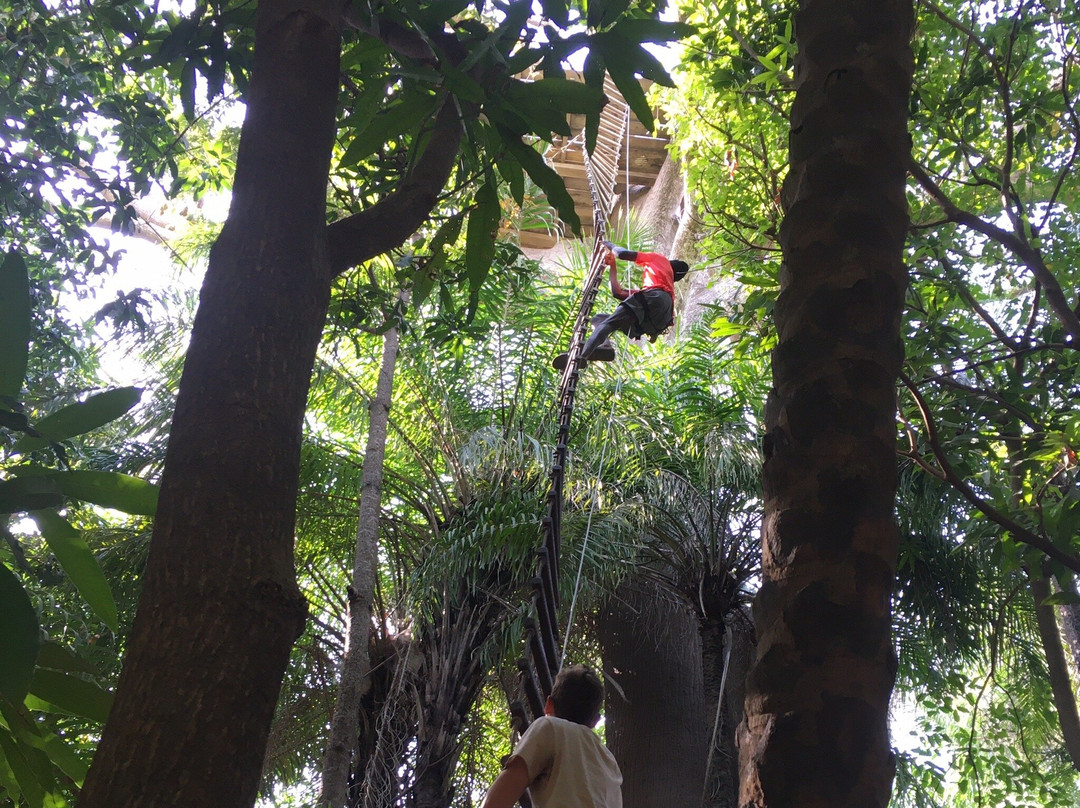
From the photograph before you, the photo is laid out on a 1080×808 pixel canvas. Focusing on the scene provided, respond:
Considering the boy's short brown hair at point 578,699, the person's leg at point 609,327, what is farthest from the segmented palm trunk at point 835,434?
the person's leg at point 609,327

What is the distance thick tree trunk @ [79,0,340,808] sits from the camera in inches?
37.1

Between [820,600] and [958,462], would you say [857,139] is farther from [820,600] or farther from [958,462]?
[958,462]

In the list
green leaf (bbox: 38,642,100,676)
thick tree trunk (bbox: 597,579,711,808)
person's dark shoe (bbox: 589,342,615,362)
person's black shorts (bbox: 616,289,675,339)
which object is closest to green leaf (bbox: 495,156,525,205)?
green leaf (bbox: 38,642,100,676)

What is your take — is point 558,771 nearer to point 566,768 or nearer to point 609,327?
point 566,768

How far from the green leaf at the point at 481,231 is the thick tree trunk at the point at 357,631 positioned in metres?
2.72

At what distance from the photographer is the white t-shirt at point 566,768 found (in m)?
2.44

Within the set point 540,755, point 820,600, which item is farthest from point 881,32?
point 540,755

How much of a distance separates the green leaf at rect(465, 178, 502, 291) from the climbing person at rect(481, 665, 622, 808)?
1.26m

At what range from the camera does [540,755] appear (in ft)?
8.19

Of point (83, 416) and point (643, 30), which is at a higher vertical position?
point (643, 30)

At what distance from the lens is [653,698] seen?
25.1ft

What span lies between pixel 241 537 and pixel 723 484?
591cm

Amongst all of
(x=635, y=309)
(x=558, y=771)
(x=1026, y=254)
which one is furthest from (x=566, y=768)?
(x=635, y=309)

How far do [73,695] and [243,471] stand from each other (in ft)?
1.56
